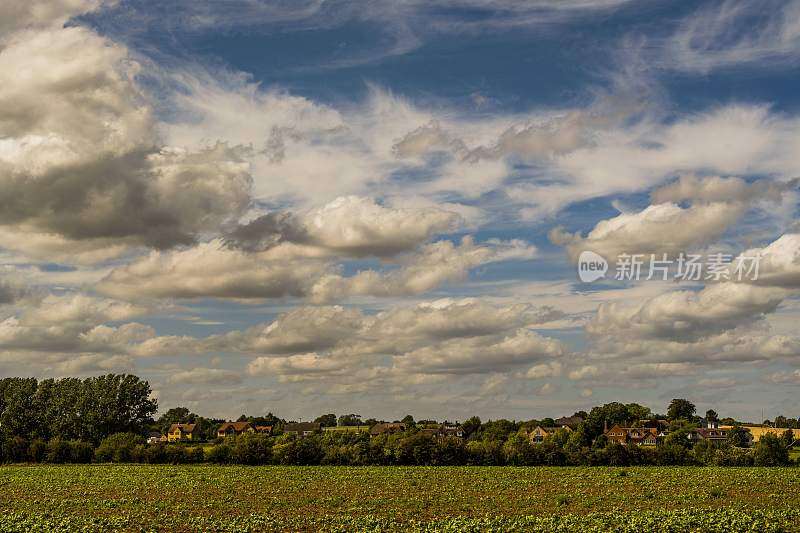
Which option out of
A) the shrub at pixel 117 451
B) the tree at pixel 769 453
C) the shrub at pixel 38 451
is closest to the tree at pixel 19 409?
the shrub at pixel 38 451

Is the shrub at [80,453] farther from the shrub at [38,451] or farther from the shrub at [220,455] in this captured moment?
the shrub at [220,455]

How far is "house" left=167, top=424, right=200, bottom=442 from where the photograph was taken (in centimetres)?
17038

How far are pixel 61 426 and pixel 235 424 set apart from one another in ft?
248

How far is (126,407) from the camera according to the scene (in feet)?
370

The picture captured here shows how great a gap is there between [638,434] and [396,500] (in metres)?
130

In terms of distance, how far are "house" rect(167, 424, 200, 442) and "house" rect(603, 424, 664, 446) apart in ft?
283

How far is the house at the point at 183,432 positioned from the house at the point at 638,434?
86.3 metres

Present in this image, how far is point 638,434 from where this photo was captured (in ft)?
541

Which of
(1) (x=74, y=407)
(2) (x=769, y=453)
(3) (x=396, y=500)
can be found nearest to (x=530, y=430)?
(2) (x=769, y=453)

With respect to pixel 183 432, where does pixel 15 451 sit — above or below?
below

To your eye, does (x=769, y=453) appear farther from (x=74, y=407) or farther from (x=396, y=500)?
(x=74, y=407)

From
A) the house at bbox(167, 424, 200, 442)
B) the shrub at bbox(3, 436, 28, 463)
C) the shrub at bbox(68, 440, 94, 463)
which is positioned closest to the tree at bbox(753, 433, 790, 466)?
the shrub at bbox(68, 440, 94, 463)

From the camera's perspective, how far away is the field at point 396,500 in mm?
36844

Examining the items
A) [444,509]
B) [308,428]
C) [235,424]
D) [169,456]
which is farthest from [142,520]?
[235,424]
